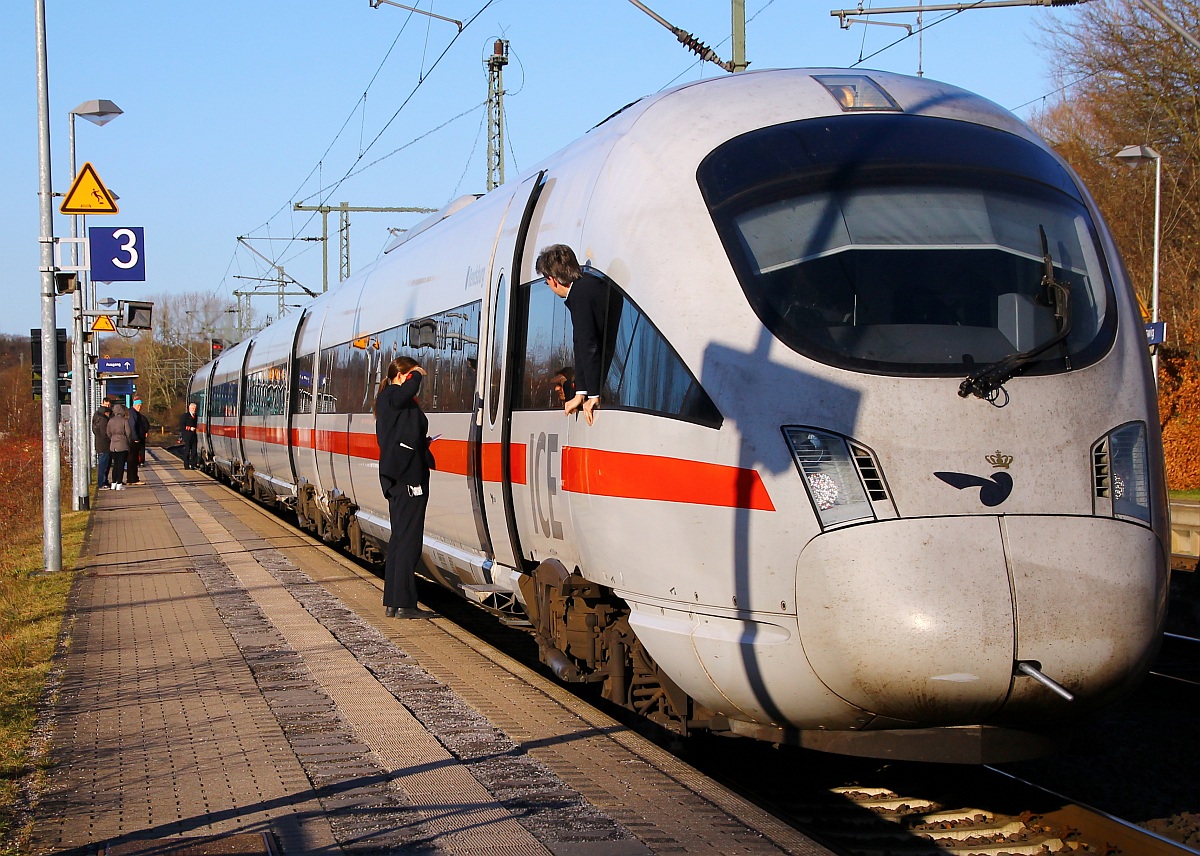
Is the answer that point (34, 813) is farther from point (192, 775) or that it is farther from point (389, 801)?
point (389, 801)

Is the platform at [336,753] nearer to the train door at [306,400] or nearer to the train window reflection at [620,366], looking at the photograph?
the train window reflection at [620,366]

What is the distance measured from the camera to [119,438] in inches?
1083

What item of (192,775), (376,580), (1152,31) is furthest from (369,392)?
(1152,31)

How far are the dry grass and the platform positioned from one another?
14 centimetres

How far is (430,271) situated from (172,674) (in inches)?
164

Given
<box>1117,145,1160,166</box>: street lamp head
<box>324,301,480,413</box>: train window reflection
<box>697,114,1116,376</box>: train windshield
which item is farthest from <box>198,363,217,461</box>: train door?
<box>697,114,1116,376</box>: train windshield

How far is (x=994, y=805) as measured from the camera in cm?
620

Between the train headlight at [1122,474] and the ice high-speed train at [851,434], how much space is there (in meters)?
0.01

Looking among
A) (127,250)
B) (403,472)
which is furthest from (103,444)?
(403,472)

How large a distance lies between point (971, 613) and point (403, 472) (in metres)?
5.59

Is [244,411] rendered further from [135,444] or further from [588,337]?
[588,337]

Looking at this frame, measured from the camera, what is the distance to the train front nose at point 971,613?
4.75 m

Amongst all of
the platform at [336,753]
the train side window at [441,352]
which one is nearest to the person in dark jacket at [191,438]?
the train side window at [441,352]

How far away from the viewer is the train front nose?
15.6 ft
